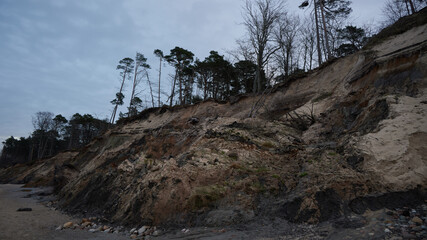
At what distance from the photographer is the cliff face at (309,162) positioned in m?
4.22

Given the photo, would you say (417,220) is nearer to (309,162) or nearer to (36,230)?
(309,162)

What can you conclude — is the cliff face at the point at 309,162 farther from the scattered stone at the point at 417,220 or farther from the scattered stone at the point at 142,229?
the scattered stone at the point at 417,220

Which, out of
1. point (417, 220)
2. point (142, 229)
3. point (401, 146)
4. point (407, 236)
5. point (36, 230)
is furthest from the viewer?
point (36, 230)

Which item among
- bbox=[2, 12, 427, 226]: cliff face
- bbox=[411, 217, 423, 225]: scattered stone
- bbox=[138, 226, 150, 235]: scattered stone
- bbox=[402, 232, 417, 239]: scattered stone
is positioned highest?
bbox=[2, 12, 427, 226]: cliff face

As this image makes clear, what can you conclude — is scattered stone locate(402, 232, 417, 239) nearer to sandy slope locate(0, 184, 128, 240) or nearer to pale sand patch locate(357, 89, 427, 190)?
pale sand patch locate(357, 89, 427, 190)

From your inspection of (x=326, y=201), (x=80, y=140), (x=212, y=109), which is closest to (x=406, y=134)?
Answer: (x=326, y=201)

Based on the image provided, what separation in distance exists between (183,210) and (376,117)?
5550 mm

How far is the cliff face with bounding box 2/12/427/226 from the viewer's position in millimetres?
4219

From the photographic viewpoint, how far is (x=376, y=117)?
5.73 meters

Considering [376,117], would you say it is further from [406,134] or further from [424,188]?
[424,188]

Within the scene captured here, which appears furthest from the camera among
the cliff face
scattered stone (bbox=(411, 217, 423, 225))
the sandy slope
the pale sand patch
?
the sandy slope

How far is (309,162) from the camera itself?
559 centimetres

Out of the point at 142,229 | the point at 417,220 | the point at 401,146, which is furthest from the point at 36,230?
the point at 401,146

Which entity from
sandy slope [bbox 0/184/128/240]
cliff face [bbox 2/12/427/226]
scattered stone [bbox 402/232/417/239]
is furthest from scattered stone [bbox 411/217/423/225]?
sandy slope [bbox 0/184/128/240]
